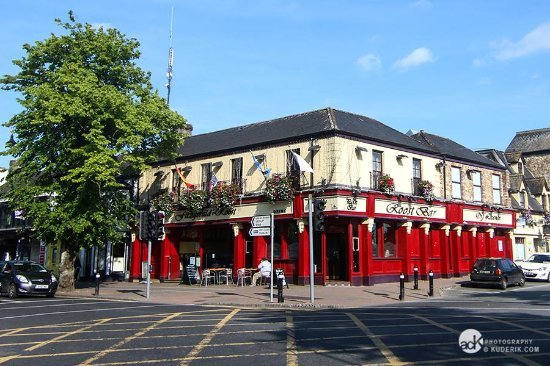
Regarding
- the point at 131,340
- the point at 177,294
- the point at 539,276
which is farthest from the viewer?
the point at 539,276

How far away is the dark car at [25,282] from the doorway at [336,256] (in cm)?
1341

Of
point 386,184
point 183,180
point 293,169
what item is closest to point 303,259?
point 293,169

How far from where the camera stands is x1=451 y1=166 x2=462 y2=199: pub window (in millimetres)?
31609

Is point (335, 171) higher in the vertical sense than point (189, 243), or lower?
higher

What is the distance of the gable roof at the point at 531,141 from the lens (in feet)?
178

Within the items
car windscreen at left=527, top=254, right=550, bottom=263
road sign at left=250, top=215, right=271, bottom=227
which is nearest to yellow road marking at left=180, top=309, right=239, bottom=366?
road sign at left=250, top=215, right=271, bottom=227

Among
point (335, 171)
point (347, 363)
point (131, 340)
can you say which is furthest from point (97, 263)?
point (347, 363)

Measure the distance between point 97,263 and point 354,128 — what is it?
20701 millimetres

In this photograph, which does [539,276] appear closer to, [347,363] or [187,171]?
[187,171]

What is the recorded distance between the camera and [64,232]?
76.0 ft

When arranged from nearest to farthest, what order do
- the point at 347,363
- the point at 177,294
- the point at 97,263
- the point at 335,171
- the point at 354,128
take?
1. the point at 347,363
2. the point at 177,294
3. the point at 335,171
4. the point at 354,128
5. the point at 97,263

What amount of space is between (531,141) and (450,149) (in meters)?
27.8

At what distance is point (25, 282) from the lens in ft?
69.0

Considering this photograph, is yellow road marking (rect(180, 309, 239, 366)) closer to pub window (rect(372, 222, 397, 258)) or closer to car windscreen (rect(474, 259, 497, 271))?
pub window (rect(372, 222, 397, 258))
